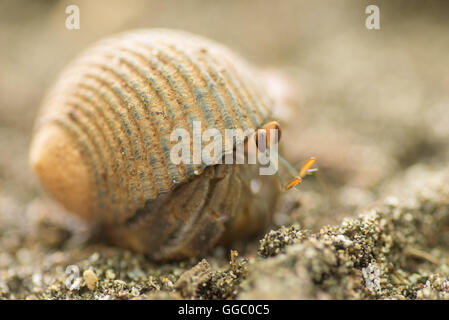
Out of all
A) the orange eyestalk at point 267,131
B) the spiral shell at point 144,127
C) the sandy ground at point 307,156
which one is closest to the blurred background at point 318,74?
the sandy ground at point 307,156

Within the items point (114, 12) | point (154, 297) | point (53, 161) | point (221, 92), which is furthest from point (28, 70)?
point (154, 297)

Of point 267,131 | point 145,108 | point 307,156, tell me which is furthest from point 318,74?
point 145,108

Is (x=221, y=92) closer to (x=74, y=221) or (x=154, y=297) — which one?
(x=154, y=297)

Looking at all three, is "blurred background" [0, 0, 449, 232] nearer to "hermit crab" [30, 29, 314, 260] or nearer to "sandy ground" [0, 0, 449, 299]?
"sandy ground" [0, 0, 449, 299]

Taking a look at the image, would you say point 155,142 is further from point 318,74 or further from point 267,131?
point 318,74

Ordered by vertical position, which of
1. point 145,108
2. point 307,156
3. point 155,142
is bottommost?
point 307,156

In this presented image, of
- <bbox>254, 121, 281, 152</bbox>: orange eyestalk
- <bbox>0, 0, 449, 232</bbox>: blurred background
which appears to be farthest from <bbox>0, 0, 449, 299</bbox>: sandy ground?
<bbox>254, 121, 281, 152</bbox>: orange eyestalk
